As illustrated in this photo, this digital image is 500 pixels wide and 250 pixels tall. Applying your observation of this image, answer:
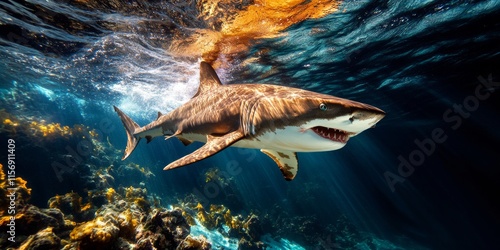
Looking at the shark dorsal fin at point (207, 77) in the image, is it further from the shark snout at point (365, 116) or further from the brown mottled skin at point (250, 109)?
the shark snout at point (365, 116)

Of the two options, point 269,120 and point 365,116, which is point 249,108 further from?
point 365,116

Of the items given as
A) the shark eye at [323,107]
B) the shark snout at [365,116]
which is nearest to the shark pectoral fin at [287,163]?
the shark eye at [323,107]

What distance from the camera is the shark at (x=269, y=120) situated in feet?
8.40

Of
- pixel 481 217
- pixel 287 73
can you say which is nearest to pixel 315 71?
pixel 287 73

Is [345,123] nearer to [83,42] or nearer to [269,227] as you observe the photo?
[83,42]

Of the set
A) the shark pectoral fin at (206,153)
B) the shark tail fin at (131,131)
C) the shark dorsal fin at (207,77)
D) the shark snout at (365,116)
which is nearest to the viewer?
the shark snout at (365,116)

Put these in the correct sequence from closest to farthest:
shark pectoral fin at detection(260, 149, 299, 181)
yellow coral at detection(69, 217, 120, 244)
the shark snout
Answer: the shark snout
yellow coral at detection(69, 217, 120, 244)
shark pectoral fin at detection(260, 149, 299, 181)

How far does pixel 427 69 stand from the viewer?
14195 millimetres

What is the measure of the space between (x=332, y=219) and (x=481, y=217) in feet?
46.3

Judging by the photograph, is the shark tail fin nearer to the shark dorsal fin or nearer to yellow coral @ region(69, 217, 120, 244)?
the shark dorsal fin

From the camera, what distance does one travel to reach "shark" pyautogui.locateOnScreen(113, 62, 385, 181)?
2.56 meters

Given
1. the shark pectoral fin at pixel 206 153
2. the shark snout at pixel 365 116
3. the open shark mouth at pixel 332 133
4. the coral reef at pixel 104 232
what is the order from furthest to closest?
the coral reef at pixel 104 232 → the shark pectoral fin at pixel 206 153 → the open shark mouth at pixel 332 133 → the shark snout at pixel 365 116

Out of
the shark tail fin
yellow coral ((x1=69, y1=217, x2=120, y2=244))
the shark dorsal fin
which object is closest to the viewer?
yellow coral ((x1=69, y1=217, x2=120, y2=244))

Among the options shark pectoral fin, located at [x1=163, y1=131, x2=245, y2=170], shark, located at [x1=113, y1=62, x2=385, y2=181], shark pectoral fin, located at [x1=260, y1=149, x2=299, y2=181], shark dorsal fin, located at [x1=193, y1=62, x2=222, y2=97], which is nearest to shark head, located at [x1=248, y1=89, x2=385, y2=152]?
shark, located at [x1=113, y1=62, x2=385, y2=181]
